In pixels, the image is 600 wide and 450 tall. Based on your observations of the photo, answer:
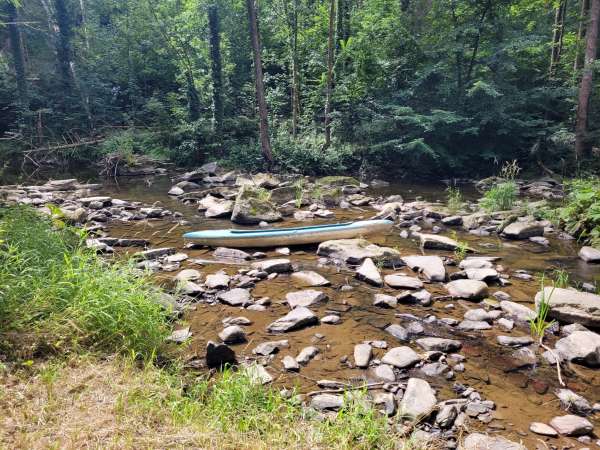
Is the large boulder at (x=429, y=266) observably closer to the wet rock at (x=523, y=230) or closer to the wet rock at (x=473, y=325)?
the wet rock at (x=473, y=325)

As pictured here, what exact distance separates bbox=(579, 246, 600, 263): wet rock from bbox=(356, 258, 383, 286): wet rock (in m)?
3.87

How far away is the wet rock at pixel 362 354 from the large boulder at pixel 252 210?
540 centimetres

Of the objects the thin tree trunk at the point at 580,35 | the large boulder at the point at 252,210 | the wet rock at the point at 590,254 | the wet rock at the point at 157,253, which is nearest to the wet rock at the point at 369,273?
the wet rock at the point at 157,253

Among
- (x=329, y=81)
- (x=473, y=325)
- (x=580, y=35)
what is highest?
(x=580, y=35)

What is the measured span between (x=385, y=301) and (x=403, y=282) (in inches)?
26.0

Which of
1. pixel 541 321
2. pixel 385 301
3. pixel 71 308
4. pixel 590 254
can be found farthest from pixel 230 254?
pixel 590 254

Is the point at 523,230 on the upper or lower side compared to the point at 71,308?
lower

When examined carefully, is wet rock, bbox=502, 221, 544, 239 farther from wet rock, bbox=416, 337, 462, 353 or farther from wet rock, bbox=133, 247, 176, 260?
wet rock, bbox=133, 247, 176, 260

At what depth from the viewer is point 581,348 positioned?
395 centimetres

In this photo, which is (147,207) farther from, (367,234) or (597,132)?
(597,132)

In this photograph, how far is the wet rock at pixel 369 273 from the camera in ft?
18.6

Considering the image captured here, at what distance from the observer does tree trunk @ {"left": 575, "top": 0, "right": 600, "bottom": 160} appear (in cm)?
1246

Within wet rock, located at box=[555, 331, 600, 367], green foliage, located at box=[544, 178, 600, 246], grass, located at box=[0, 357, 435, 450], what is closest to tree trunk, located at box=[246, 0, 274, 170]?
green foliage, located at box=[544, 178, 600, 246]

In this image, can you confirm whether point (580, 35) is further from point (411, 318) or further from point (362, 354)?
point (362, 354)
